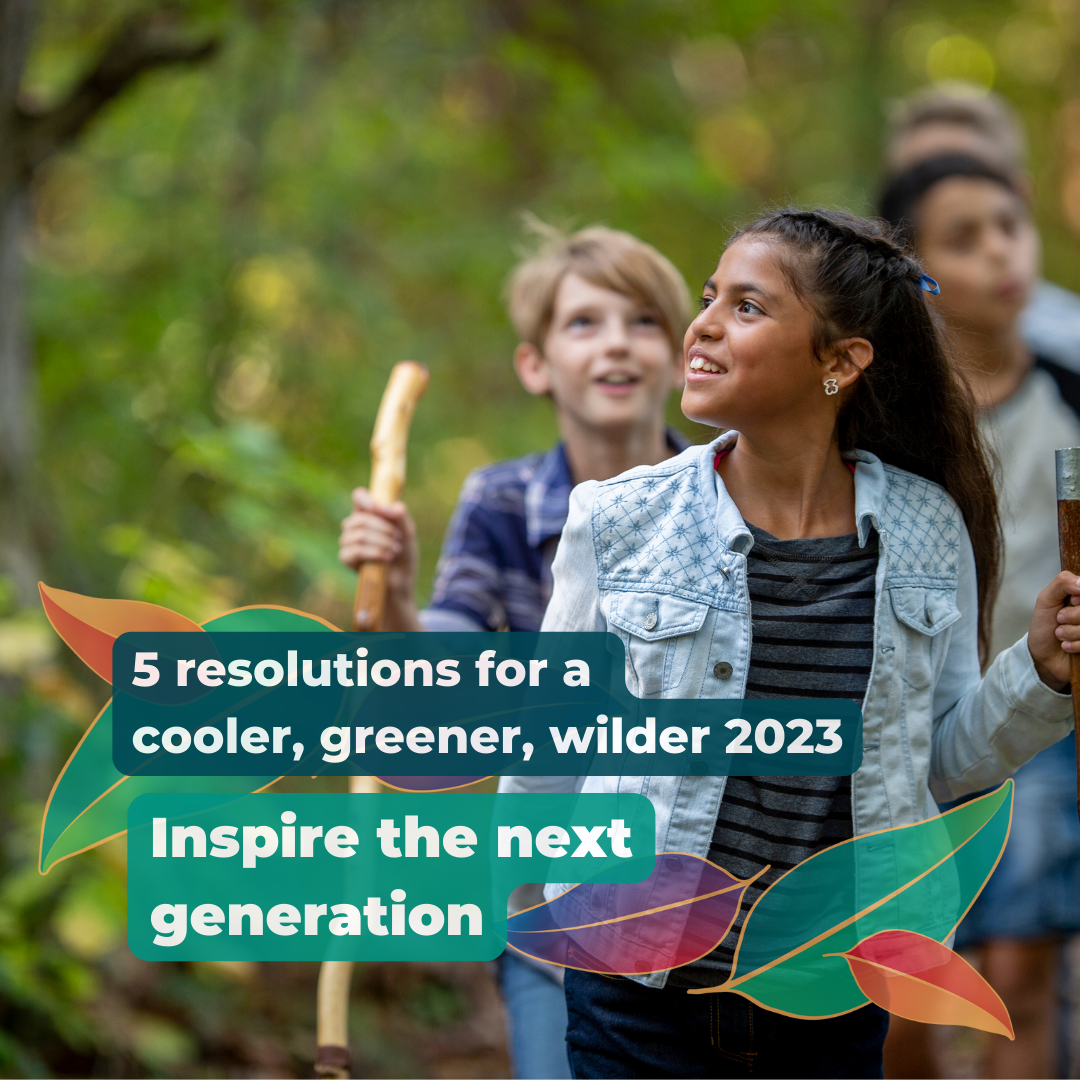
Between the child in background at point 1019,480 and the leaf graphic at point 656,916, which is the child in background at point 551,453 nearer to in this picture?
the leaf graphic at point 656,916

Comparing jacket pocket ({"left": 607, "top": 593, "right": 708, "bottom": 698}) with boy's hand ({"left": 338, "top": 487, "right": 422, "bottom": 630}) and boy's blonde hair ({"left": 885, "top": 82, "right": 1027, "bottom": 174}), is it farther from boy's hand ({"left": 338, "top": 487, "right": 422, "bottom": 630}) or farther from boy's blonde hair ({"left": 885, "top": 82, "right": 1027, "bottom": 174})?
boy's blonde hair ({"left": 885, "top": 82, "right": 1027, "bottom": 174})

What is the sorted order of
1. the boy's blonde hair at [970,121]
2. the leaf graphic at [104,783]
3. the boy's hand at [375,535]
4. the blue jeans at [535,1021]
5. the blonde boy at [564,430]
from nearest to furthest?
the leaf graphic at [104,783] < the blue jeans at [535,1021] < the boy's hand at [375,535] < the blonde boy at [564,430] < the boy's blonde hair at [970,121]

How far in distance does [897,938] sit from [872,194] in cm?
594

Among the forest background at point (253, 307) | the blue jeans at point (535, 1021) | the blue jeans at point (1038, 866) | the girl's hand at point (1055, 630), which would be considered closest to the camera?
the girl's hand at point (1055, 630)

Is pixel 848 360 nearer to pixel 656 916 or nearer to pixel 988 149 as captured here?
pixel 656 916

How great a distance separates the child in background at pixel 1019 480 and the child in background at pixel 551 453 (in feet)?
2.51

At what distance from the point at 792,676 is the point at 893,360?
0.47m

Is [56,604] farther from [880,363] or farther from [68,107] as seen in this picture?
[68,107]

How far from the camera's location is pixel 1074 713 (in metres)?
1.40

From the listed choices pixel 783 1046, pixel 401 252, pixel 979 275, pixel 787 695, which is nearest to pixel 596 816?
pixel 787 695

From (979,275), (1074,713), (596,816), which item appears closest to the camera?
(1074,713)

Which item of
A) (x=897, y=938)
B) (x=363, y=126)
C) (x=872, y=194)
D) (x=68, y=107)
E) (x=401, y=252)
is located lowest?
(x=897, y=938)

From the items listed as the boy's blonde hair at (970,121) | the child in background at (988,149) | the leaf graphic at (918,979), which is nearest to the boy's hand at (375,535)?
the leaf graphic at (918,979)

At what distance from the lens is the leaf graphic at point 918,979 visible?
1480 mm
